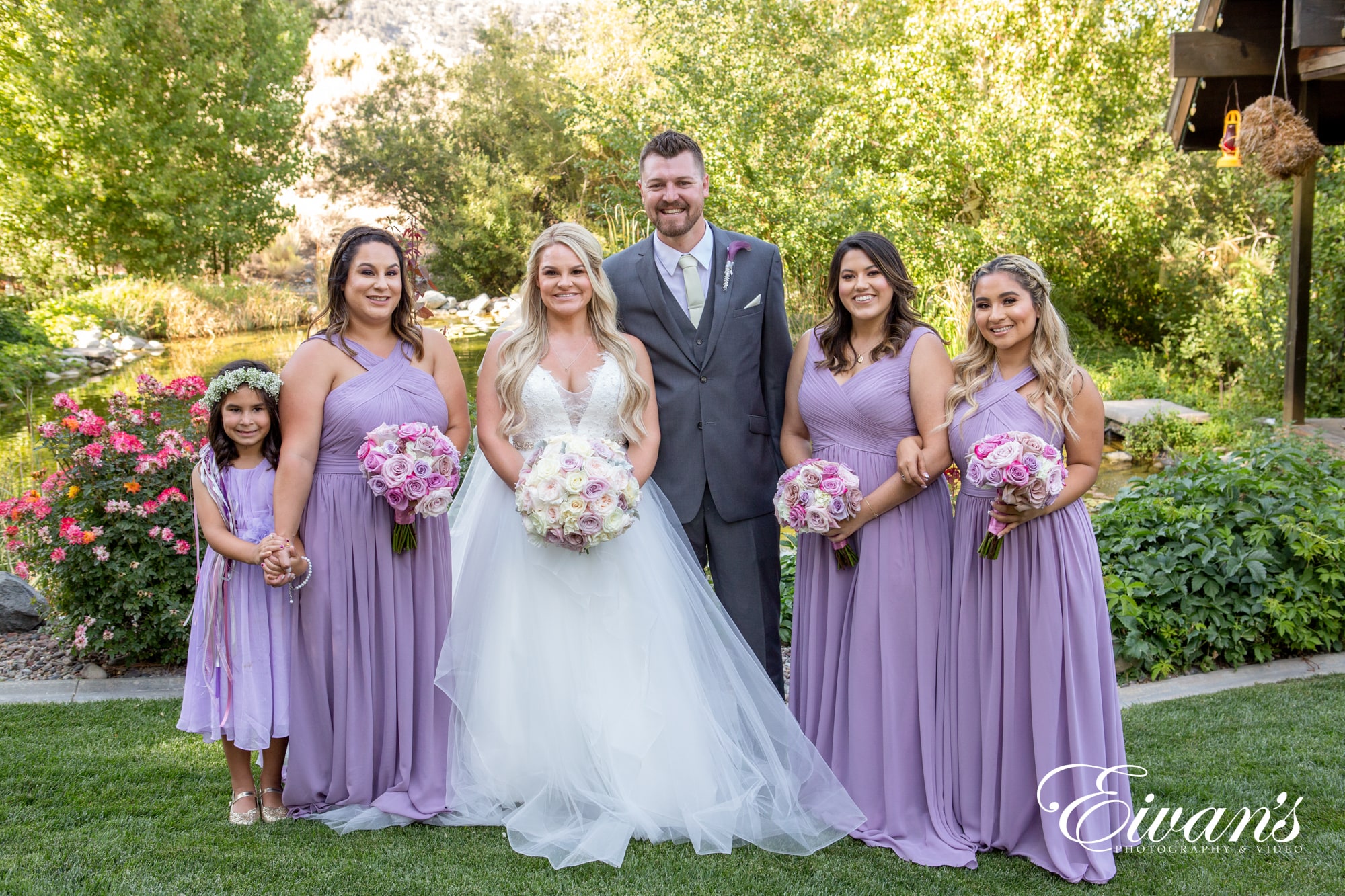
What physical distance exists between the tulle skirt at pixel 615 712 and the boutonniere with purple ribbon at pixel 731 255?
1.05m

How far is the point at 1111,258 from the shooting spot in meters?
16.4

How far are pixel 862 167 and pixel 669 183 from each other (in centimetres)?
1256

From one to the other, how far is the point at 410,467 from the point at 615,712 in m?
1.15

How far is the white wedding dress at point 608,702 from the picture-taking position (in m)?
3.47

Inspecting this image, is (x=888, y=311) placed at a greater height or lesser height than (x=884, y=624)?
greater

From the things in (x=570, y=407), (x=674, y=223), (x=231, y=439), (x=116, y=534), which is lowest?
(x=116, y=534)

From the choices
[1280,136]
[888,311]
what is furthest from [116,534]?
[1280,136]

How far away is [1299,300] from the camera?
9219mm

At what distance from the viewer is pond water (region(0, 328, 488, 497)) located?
953 cm

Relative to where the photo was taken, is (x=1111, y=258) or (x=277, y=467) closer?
(x=277, y=467)

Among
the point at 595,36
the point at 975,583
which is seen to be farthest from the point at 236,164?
the point at 975,583

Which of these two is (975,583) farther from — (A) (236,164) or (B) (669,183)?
(A) (236,164)

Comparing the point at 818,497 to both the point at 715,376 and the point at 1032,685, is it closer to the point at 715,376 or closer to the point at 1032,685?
the point at 715,376

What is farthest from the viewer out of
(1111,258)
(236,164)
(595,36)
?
(595,36)
